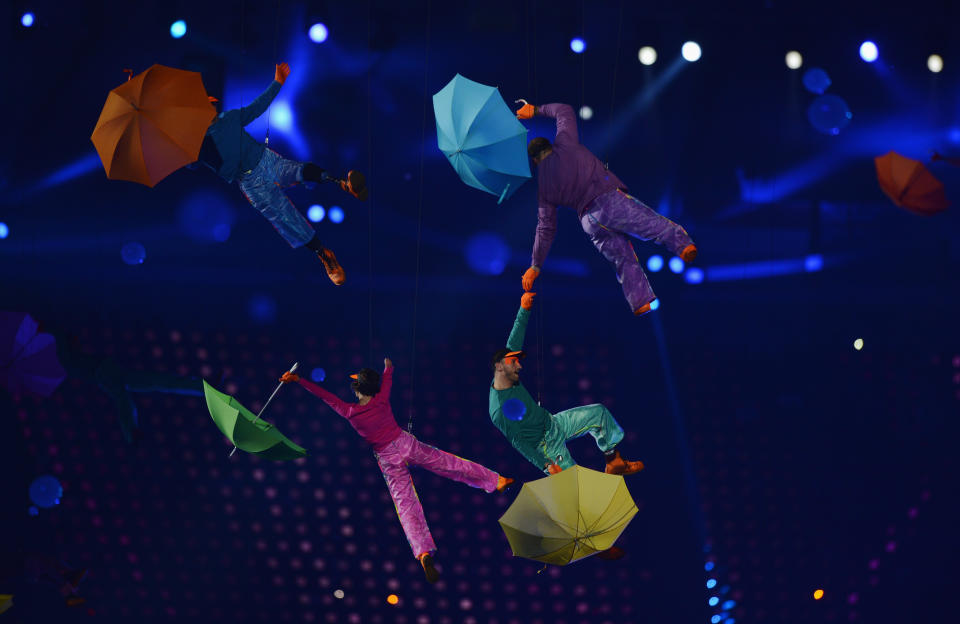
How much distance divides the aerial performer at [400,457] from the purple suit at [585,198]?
1374 millimetres

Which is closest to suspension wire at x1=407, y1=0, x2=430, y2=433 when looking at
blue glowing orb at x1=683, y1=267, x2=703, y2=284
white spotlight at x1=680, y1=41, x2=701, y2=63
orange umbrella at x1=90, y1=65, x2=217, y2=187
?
orange umbrella at x1=90, y1=65, x2=217, y2=187

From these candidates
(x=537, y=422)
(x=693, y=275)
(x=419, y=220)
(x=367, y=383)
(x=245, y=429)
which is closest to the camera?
(x=245, y=429)

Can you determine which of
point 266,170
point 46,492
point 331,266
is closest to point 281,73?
point 266,170

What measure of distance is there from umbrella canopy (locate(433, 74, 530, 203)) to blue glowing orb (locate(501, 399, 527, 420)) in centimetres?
142

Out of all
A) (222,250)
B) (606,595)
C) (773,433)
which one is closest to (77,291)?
(222,250)

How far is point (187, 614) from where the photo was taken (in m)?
7.05

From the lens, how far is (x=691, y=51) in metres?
6.82

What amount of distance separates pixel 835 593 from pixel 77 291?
21.0 ft

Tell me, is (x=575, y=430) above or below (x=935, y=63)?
below

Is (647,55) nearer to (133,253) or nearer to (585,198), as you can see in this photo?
(585,198)

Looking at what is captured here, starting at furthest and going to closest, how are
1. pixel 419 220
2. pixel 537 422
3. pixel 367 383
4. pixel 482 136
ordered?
pixel 419 220 → pixel 537 422 → pixel 367 383 → pixel 482 136

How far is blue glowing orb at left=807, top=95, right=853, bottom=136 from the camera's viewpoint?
277 inches

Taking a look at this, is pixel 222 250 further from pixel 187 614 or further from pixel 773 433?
pixel 773 433

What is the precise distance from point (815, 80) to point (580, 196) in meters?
2.44
